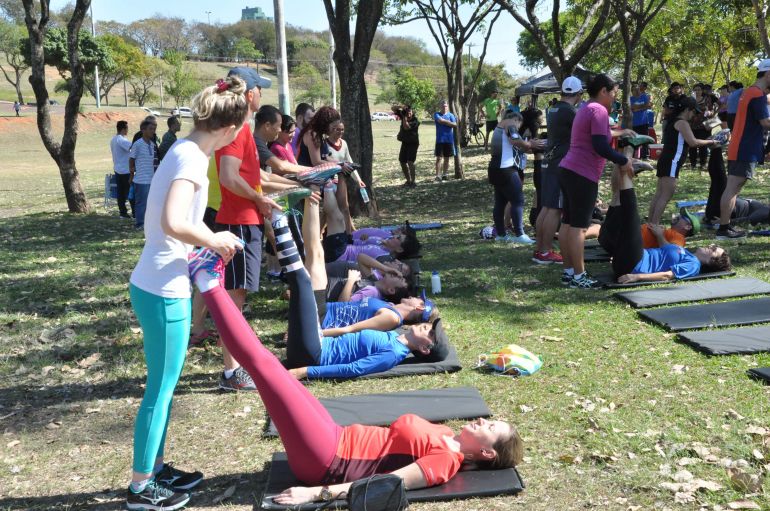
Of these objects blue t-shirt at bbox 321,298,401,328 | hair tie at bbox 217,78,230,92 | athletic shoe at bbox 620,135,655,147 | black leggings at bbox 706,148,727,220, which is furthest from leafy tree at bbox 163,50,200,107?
hair tie at bbox 217,78,230,92

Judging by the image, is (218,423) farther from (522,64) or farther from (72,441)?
(522,64)

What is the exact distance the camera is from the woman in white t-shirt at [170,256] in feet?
10.3

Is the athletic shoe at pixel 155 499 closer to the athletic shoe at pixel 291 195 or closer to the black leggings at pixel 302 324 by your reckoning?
the black leggings at pixel 302 324

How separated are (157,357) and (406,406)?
1853 millimetres

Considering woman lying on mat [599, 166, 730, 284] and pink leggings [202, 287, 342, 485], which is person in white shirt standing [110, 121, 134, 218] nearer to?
woman lying on mat [599, 166, 730, 284]

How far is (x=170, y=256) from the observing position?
3.26 meters

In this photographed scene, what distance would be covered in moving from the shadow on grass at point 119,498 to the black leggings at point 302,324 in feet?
4.13

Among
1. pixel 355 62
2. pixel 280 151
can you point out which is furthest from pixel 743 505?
pixel 355 62

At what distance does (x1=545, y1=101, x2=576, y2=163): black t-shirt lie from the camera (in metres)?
8.08

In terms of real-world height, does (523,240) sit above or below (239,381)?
above

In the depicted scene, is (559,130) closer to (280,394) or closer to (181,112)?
(280,394)

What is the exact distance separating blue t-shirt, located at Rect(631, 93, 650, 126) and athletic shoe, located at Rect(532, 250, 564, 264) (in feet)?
37.1

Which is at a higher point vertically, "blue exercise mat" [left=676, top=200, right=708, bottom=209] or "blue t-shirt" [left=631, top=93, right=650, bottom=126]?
"blue t-shirt" [left=631, top=93, right=650, bottom=126]

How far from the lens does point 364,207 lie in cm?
1266
